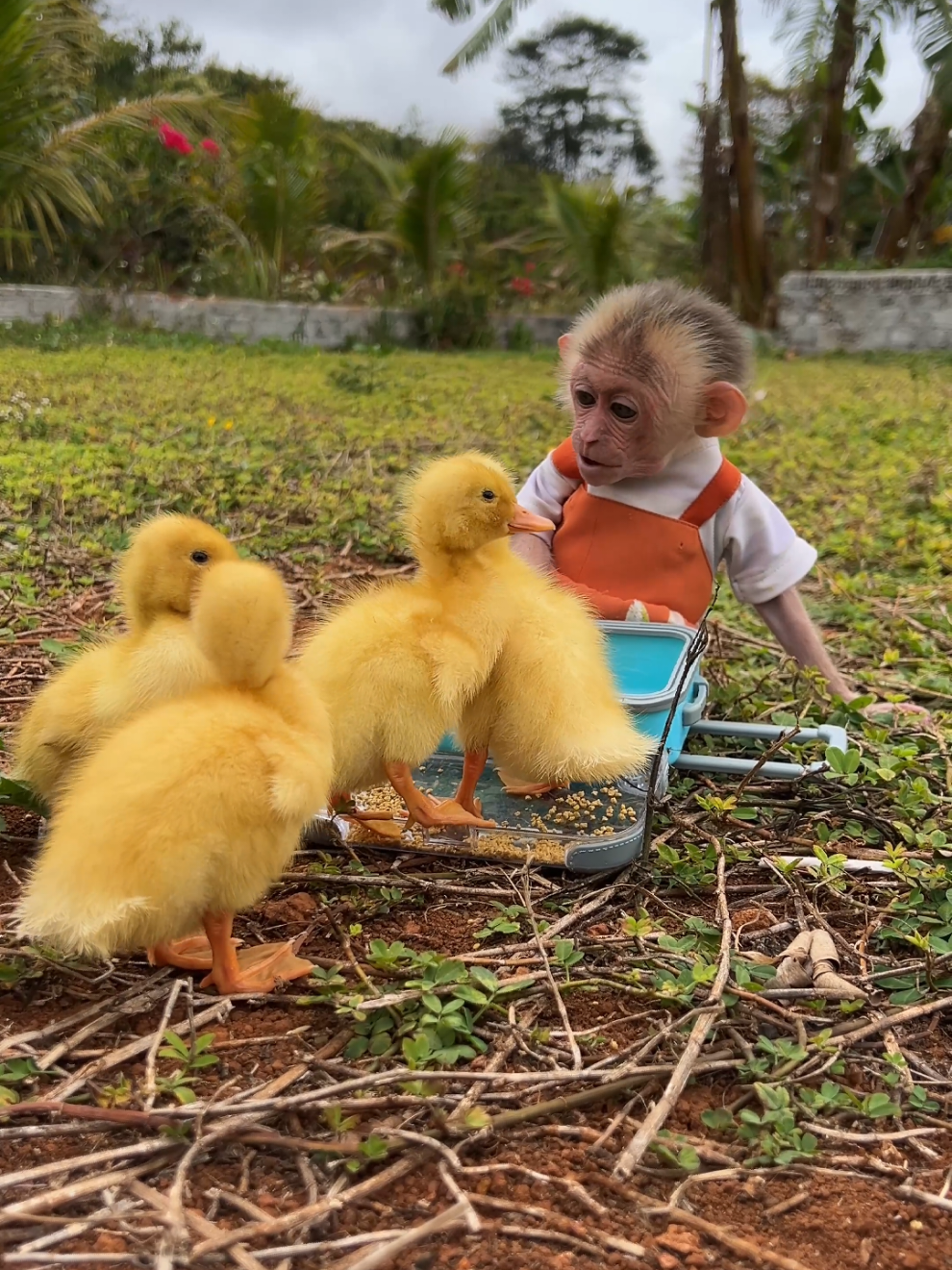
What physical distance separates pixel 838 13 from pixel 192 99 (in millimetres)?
6645

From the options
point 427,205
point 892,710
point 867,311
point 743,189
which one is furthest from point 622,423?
point 867,311

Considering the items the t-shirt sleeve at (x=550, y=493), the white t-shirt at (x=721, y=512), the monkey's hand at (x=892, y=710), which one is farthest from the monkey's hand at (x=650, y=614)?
the monkey's hand at (x=892, y=710)

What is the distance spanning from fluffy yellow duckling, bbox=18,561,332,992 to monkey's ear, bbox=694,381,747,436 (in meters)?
1.39

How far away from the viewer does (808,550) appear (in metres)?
2.79

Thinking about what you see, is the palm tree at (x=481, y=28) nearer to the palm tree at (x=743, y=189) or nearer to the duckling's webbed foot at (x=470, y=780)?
the palm tree at (x=743, y=189)

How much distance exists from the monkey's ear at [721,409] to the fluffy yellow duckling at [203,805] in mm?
1389

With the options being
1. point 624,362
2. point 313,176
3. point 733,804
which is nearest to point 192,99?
point 313,176

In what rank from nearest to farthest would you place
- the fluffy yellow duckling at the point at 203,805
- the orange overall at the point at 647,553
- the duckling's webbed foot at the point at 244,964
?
1. the fluffy yellow duckling at the point at 203,805
2. the duckling's webbed foot at the point at 244,964
3. the orange overall at the point at 647,553

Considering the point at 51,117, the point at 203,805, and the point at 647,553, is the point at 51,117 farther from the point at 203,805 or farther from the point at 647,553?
the point at 203,805

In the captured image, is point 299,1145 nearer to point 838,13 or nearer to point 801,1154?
point 801,1154

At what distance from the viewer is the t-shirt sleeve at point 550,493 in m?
2.81

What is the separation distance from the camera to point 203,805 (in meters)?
1.40

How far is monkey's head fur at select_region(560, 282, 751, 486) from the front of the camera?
2.49m

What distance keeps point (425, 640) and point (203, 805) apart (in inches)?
23.4
